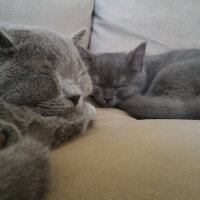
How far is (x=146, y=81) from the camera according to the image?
5.93 ft

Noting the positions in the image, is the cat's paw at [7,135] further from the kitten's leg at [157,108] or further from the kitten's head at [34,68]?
the kitten's leg at [157,108]

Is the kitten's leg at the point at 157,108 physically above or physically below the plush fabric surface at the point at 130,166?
below

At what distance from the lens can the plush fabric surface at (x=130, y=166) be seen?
48cm

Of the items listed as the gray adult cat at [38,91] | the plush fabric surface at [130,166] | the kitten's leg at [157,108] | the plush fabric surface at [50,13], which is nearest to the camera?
the plush fabric surface at [130,166]

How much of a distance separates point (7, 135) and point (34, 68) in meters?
0.22

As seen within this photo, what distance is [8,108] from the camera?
0.67 m

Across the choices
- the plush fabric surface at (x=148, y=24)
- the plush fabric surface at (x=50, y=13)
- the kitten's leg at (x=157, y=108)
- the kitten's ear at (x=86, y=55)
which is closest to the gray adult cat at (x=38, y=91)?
the kitten's leg at (x=157, y=108)

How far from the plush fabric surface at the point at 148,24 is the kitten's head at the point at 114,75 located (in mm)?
229

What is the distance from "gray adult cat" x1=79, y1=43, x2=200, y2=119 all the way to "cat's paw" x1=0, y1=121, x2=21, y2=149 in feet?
2.57

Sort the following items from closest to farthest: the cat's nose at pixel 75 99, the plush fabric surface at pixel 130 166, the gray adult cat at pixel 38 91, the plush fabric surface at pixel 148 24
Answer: the plush fabric surface at pixel 130 166
the gray adult cat at pixel 38 91
the cat's nose at pixel 75 99
the plush fabric surface at pixel 148 24

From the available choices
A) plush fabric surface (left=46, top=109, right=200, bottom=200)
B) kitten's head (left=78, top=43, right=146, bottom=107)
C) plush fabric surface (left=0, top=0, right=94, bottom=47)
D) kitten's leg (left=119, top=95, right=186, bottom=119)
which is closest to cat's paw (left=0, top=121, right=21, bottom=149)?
plush fabric surface (left=46, top=109, right=200, bottom=200)

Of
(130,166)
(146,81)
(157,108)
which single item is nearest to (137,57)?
(146,81)

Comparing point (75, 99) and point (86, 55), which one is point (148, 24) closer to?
point (86, 55)

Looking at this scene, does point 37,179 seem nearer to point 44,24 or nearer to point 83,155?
point 83,155
